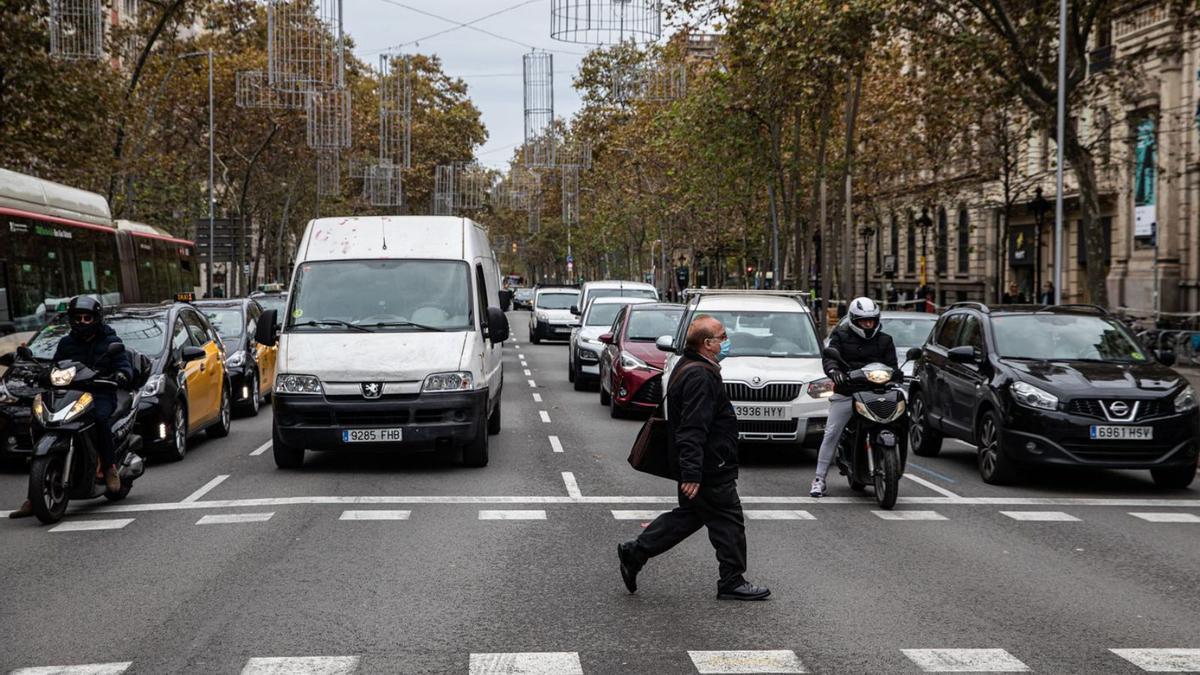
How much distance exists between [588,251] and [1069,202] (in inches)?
2386

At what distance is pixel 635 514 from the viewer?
10.6 m

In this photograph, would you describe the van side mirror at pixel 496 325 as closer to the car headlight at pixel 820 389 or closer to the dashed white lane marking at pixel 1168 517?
the car headlight at pixel 820 389

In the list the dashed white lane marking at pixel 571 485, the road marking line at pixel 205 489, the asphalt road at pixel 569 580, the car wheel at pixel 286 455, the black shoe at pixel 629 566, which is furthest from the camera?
the car wheel at pixel 286 455

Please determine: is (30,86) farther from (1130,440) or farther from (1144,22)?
(1144,22)

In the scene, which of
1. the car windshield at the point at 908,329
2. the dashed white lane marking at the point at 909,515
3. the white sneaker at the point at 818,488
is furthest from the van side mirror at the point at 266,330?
the car windshield at the point at 908,329

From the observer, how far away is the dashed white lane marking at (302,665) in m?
5.95

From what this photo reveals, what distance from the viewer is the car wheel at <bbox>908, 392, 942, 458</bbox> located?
15234 millimetres

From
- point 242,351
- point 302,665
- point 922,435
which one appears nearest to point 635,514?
point 302,665

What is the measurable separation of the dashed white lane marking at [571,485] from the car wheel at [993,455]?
3.78 metres

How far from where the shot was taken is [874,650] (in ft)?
21.0

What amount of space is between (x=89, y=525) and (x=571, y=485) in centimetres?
405

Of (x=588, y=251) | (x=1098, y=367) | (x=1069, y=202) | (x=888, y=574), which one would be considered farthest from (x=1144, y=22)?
(x=588, y=251)

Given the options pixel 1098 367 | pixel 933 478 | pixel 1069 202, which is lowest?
pixel 933 478

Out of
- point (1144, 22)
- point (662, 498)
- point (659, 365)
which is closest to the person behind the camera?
point (662, 498)
